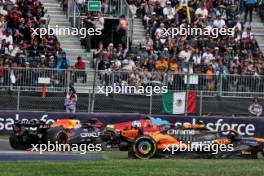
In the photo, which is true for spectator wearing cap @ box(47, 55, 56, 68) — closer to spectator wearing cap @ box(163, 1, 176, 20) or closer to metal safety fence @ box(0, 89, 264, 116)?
metal safety fence @ box(0, 89, 264, 116)

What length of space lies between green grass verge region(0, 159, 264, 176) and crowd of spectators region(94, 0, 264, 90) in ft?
28.9

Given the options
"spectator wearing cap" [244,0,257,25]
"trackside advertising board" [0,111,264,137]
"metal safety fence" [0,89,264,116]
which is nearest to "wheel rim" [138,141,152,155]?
"trackside advertising board" [0,111,264,137]

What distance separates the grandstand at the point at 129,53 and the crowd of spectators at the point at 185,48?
0.04m

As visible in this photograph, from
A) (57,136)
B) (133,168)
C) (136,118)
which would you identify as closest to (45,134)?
(57,136)

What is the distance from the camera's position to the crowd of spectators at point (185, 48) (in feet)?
102

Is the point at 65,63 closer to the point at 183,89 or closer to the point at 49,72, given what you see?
the point at 49,72

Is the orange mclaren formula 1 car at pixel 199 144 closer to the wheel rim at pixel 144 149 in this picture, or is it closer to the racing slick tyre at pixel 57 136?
the wheel rim at pixel 144 149

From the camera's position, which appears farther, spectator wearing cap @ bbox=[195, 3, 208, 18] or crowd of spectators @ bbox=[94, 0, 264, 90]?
spectator wearing cap @ bbox=[195, 3, 208, 18]

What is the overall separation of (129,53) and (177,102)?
4661 millimetres

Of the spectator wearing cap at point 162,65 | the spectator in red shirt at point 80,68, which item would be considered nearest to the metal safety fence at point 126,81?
the spectator in red shirt at point 80,68

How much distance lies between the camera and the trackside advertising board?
1099 inches

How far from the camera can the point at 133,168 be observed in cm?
1841

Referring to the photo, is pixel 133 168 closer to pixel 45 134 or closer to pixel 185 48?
pixel 45 134

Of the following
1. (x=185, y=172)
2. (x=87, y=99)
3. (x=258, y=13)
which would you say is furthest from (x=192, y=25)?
(x=185, y=172)
